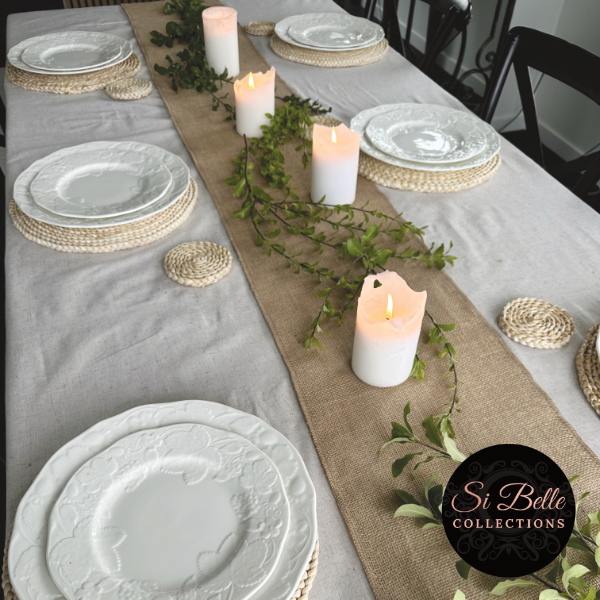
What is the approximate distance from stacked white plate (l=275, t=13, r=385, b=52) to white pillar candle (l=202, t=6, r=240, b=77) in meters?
0.19

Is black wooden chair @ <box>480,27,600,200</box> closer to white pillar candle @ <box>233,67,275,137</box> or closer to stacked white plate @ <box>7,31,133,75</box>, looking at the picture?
white pillar candle @ <box>233,67,275,137</box>

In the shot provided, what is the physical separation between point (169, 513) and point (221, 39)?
3.43ft

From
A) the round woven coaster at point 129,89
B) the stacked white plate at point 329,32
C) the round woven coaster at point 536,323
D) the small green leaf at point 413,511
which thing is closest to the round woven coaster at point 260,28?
the stacked white plate at point 329,32

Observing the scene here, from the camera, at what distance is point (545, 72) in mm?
1199

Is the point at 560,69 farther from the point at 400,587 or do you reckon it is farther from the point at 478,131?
the point at 400,587

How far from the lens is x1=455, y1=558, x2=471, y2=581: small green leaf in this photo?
1.46 ft

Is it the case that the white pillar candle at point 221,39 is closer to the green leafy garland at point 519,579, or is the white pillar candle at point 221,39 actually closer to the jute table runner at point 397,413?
the jute table runner at point 397,413

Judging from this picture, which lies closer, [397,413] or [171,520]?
[171,520]

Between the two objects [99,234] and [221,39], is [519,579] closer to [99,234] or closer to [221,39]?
[99,234]

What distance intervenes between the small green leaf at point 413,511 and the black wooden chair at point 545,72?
830 mm

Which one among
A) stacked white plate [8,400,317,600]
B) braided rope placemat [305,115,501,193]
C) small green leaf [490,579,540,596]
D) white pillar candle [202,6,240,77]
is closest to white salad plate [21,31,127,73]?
white pillar candle [202,6,240,77]

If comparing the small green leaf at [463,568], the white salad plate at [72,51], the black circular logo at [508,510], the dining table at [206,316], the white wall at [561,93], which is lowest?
the white wall at [561,93]

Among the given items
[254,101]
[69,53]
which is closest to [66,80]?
[69,53]

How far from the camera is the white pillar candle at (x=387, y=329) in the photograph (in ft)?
1.86
